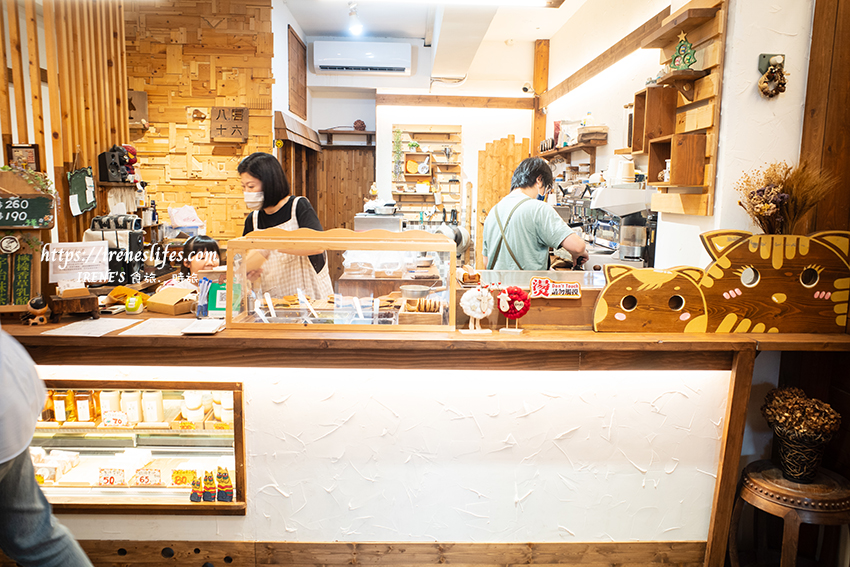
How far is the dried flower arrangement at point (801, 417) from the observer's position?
198cm

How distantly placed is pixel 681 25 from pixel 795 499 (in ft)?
6.74

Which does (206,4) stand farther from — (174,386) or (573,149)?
(174,386)

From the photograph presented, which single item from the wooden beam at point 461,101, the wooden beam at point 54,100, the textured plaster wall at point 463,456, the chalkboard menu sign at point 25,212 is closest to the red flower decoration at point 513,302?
the textured plaster wall at point 463,456

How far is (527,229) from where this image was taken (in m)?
3.12

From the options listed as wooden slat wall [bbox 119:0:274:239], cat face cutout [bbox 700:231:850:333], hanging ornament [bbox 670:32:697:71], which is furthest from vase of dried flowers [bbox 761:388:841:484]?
wooden slat wall [bbox 119:0:274:239]

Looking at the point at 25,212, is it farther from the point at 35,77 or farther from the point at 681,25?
the point at 681,25

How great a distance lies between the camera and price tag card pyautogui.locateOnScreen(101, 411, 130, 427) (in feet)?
7.31

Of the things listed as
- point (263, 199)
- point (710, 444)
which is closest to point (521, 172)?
point (263, 199)

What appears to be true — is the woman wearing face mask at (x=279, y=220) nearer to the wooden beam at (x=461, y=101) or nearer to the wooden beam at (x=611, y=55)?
the wooden beam at (x=611, y=55)

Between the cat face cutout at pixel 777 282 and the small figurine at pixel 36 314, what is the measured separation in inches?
103

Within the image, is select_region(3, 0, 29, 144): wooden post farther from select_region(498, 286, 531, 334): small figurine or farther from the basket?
the basket

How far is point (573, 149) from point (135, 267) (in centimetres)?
471

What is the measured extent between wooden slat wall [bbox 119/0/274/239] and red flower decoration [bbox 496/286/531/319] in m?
4.97

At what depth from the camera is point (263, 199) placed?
272 cm
